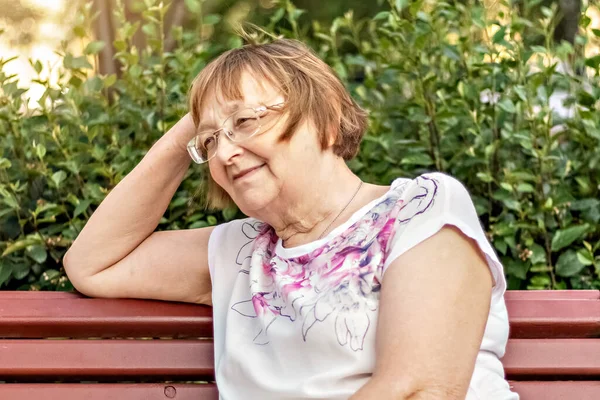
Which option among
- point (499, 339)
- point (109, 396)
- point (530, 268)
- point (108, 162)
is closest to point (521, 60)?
point (530, 268)

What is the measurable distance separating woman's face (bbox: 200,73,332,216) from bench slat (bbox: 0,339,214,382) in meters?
0.48

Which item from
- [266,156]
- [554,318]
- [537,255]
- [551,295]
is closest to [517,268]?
[537,255]

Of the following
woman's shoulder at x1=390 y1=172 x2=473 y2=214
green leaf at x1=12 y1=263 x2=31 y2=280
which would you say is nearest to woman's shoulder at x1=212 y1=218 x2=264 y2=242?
woman's shoulder at x1=390 y1=172 x2=473 y2=214

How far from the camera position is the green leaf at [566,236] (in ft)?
10.0

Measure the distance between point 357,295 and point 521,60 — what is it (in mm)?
Result: 1430

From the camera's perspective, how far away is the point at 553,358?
2.44 m

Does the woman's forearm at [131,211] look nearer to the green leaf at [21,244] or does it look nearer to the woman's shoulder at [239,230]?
the woman's shoulder at [239,230]

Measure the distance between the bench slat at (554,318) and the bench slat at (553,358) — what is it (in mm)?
43

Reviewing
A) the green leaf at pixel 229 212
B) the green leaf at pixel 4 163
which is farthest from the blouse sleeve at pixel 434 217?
the green leaf at pixel 4 163

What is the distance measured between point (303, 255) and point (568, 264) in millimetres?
1135

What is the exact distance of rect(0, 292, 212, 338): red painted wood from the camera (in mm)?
2609

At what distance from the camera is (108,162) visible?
11.6 feet

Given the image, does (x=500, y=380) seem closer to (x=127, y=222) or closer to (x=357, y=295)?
(x=357, y=295)

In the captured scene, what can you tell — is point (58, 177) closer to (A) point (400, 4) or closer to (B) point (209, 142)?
(B) point (209, 142)
